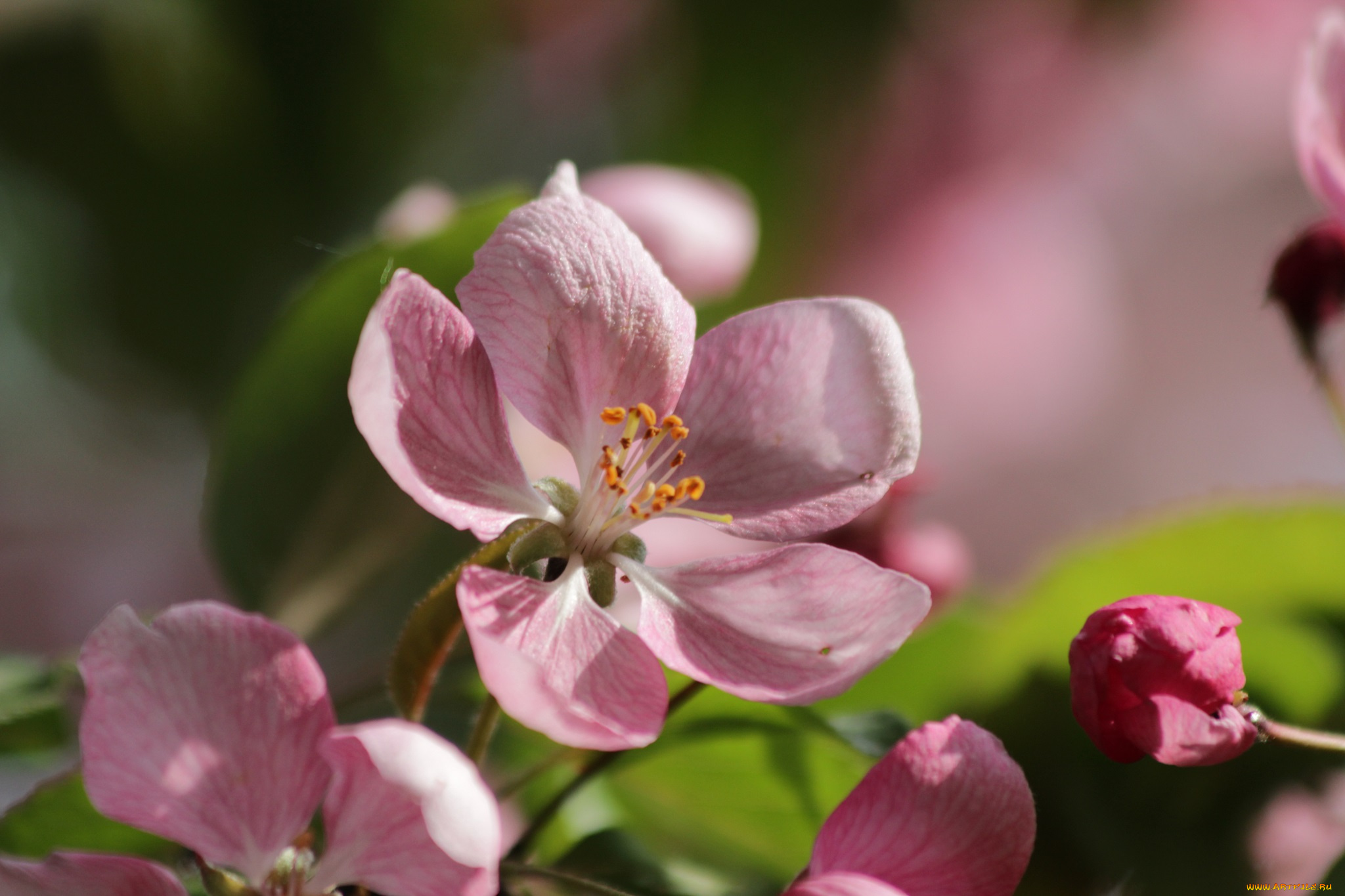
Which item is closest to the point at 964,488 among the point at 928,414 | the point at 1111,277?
the point at 928,414

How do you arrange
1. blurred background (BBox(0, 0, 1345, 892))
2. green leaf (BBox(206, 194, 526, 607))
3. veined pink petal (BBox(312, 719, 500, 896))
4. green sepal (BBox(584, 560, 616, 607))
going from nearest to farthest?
1. veined pink petal (BBox(312, 719, 500, 896))
2. green sepal (BBox(584, 560, 616, 607))
3. green leaf (BBox(206, 194, 526, 607))
4. blurred background (BBox(0, 0, 1345, 892))

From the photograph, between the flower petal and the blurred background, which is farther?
the blurred background

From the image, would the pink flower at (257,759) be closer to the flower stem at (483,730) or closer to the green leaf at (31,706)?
the flower stem at (483,730)

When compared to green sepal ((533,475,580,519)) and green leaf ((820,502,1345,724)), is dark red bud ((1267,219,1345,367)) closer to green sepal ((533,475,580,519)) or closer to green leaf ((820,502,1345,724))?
green leaf ((820,502,1345,724))

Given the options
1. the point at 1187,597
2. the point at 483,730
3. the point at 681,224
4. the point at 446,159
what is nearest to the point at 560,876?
the point at 483,730

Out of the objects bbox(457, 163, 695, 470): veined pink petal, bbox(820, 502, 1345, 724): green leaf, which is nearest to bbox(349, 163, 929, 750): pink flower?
bbox(457, 163, 695, 470): veined pink petal

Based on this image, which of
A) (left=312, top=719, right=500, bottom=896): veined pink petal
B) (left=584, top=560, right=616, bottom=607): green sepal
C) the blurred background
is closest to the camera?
(left=312, top=719, right=500, bottom=896): veined pink petal

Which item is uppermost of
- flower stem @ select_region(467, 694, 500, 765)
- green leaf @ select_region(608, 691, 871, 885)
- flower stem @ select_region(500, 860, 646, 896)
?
flower stem @ select_region(467, 694, 500, 765)
